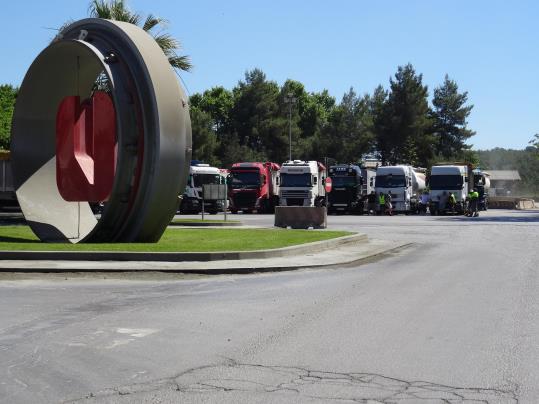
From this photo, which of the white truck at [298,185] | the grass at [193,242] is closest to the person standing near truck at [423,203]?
the white truck at [298,185]

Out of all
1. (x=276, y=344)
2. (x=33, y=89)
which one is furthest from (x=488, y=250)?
(x=276, y=344)

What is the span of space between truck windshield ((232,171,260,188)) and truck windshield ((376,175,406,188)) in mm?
8241

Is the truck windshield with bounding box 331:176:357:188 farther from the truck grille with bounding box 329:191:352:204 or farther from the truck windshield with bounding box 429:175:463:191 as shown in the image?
the truck windshield with bounding box 429:175:463:191

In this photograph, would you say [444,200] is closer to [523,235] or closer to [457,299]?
[523,235]

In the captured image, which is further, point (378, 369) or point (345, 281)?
point (345, 281)

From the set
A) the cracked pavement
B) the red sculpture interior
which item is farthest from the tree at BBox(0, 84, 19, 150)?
the cracked pavement

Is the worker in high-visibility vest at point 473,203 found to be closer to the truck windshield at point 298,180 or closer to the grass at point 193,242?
the truck windshield at point 298,180

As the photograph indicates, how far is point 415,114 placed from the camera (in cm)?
10175

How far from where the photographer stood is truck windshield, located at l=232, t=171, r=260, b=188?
5578cm

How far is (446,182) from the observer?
54.7 m

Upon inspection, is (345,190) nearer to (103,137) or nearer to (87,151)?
(87,151)

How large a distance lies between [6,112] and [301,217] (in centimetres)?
6198

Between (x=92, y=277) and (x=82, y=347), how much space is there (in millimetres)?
7078

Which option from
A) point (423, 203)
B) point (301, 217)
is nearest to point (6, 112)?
point (423, 203)
